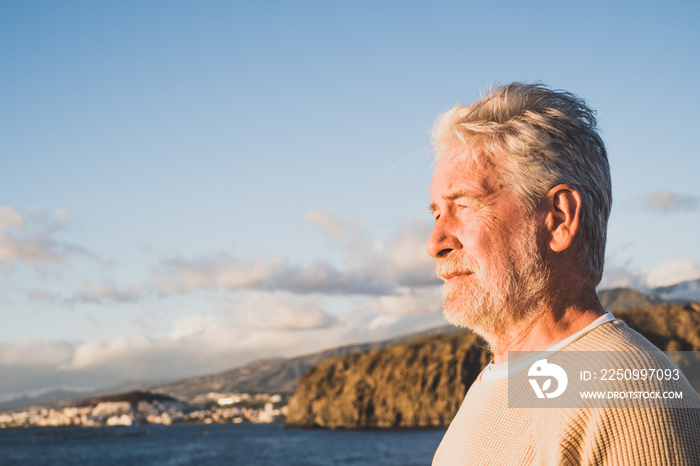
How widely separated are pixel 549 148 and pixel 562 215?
0.55 feet

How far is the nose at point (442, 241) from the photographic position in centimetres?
151

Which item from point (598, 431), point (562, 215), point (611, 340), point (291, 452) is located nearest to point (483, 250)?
point (562, 215)

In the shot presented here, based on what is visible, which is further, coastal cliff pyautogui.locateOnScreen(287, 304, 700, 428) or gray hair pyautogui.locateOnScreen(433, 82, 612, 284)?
coastal cliff pyautogui.locateOnScreen(287, 304, 700, 428)

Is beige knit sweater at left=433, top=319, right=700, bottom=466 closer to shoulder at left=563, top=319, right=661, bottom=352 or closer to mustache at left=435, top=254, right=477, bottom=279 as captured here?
shoulder at left=563, top=319, right=661, bottom=352

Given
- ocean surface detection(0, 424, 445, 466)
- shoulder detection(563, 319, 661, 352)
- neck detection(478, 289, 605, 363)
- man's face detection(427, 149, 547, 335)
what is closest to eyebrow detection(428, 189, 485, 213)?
man's face detection(427, 149, 547, 335)

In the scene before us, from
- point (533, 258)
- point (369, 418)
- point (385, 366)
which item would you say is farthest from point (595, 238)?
point (369, 418)

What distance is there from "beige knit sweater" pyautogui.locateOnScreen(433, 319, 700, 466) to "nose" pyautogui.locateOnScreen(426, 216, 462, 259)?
0.37 metres

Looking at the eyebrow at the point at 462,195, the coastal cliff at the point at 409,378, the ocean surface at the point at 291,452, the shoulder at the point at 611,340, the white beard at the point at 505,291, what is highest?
the eyebrow at the point at 462,195

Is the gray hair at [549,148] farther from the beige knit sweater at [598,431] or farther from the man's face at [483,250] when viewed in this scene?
the beige knit sweater at [598,431]

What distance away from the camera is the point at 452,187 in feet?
4.99

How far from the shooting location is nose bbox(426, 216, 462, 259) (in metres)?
1.51

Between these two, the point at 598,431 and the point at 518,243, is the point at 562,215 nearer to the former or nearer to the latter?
the point at 518,243

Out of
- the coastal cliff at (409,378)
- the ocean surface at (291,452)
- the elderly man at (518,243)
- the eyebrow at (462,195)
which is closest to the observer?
the elderly man at (518,243)

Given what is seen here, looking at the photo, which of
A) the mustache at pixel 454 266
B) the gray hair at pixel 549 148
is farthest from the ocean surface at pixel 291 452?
the gray hair at pixel 549 148
